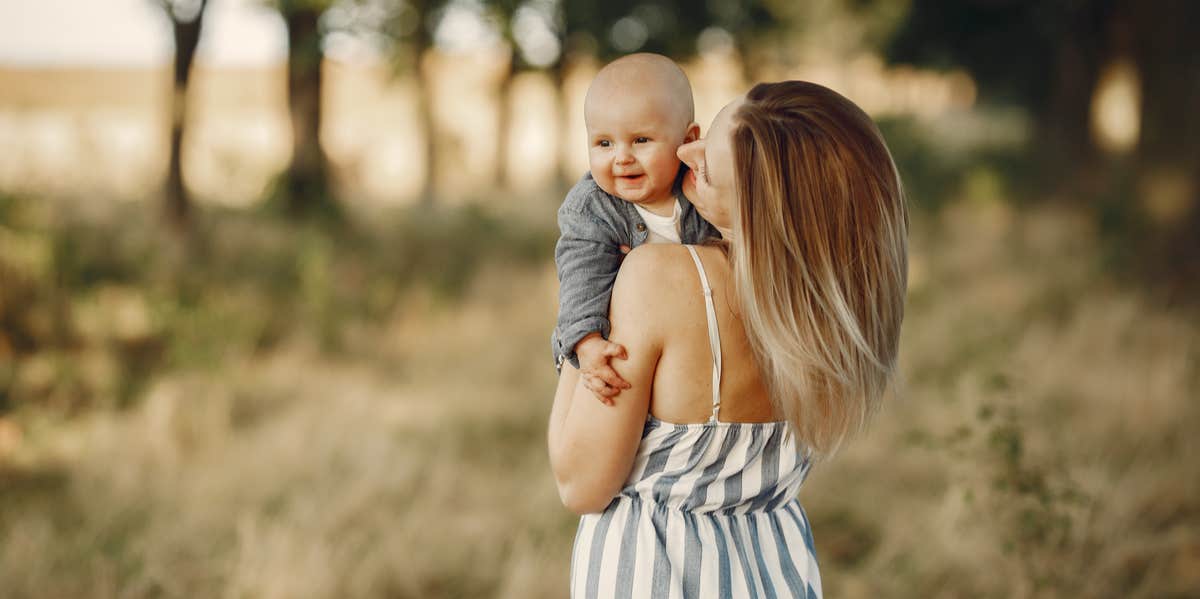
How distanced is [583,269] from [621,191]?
0.17 m

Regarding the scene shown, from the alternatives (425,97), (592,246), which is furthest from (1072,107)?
(592,246)

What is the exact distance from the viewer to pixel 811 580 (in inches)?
68.5

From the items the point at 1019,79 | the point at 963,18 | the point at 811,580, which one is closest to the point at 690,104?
the point at 811,580

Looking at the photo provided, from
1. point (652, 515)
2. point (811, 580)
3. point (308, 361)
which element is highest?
point (652, 515)

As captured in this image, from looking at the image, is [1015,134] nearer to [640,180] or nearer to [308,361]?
[308,361]

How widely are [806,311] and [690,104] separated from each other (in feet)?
1.42

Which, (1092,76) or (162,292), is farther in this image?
(1092,76)

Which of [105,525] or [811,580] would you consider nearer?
[811,580]

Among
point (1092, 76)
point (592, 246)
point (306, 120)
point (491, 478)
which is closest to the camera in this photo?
point (592, 246)

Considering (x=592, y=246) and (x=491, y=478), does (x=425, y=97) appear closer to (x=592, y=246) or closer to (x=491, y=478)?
(x=491, y=478)

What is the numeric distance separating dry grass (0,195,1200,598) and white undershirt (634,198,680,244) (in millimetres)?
1331

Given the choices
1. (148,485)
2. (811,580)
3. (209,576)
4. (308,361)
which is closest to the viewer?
(811,580)

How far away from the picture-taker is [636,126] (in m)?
1.57

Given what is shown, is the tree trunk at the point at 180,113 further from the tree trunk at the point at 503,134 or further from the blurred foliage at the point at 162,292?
the tree trunk at the point at 503,134
